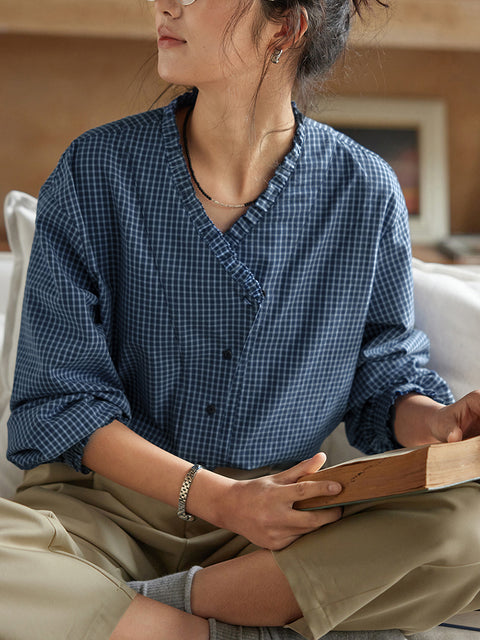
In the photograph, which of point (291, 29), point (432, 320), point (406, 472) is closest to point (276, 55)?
point (291, 29)

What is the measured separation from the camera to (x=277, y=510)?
0.78m

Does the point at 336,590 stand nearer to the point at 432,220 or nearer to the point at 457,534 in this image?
the point at 457,534

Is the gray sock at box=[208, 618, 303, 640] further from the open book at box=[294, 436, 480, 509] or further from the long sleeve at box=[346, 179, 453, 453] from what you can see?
the long sleeve at box=[346, 179, 453, 453]

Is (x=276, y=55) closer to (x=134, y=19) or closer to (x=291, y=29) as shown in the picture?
(x=291, y=29)

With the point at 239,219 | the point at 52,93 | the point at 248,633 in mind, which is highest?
the point at 52,93

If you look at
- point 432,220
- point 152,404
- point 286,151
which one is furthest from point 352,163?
point 432,220

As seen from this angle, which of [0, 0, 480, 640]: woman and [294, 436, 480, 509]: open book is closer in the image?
[294, 436, 480, 509]: open book

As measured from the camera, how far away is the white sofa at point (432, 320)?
1037 millimetres

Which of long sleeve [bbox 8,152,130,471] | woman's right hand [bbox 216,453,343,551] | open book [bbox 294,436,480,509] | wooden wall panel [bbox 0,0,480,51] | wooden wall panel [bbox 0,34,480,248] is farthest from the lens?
wooden wall panel [bbox 0,34,480,248]

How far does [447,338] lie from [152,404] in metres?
0.41

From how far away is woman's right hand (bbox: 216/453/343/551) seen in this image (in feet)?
2.53

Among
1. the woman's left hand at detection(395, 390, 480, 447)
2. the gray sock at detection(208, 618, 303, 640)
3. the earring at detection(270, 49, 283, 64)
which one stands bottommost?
the gray sock at detection(208, 618, 303, 640)

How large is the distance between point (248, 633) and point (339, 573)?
4.5 inches

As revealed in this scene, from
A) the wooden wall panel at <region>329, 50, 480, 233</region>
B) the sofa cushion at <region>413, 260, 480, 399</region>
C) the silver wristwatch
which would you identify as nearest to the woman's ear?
the sofa cushion at <region>413, 260, 480, 399</region>
